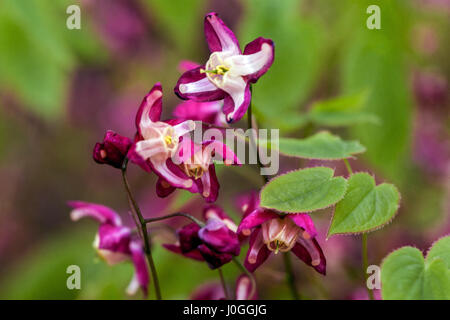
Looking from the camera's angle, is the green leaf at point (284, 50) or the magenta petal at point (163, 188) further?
the green leaf at point (284, 50)

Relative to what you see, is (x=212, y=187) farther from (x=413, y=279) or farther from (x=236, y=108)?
(x=413, y=279)

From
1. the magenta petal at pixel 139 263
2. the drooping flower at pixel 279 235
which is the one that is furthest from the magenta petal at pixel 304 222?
the magenta petal at pixel 139 263

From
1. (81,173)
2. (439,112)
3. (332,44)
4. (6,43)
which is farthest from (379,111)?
(81,173)

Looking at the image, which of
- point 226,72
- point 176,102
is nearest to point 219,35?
point 226,72

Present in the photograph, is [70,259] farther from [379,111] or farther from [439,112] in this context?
[439,112]

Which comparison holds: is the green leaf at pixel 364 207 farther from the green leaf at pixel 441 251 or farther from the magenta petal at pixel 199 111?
the magenta petal at pixel 199 111

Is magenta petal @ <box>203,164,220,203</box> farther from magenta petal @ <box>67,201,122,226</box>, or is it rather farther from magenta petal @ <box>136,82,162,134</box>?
magenta petal @ <box>67,201,122,226</box>
